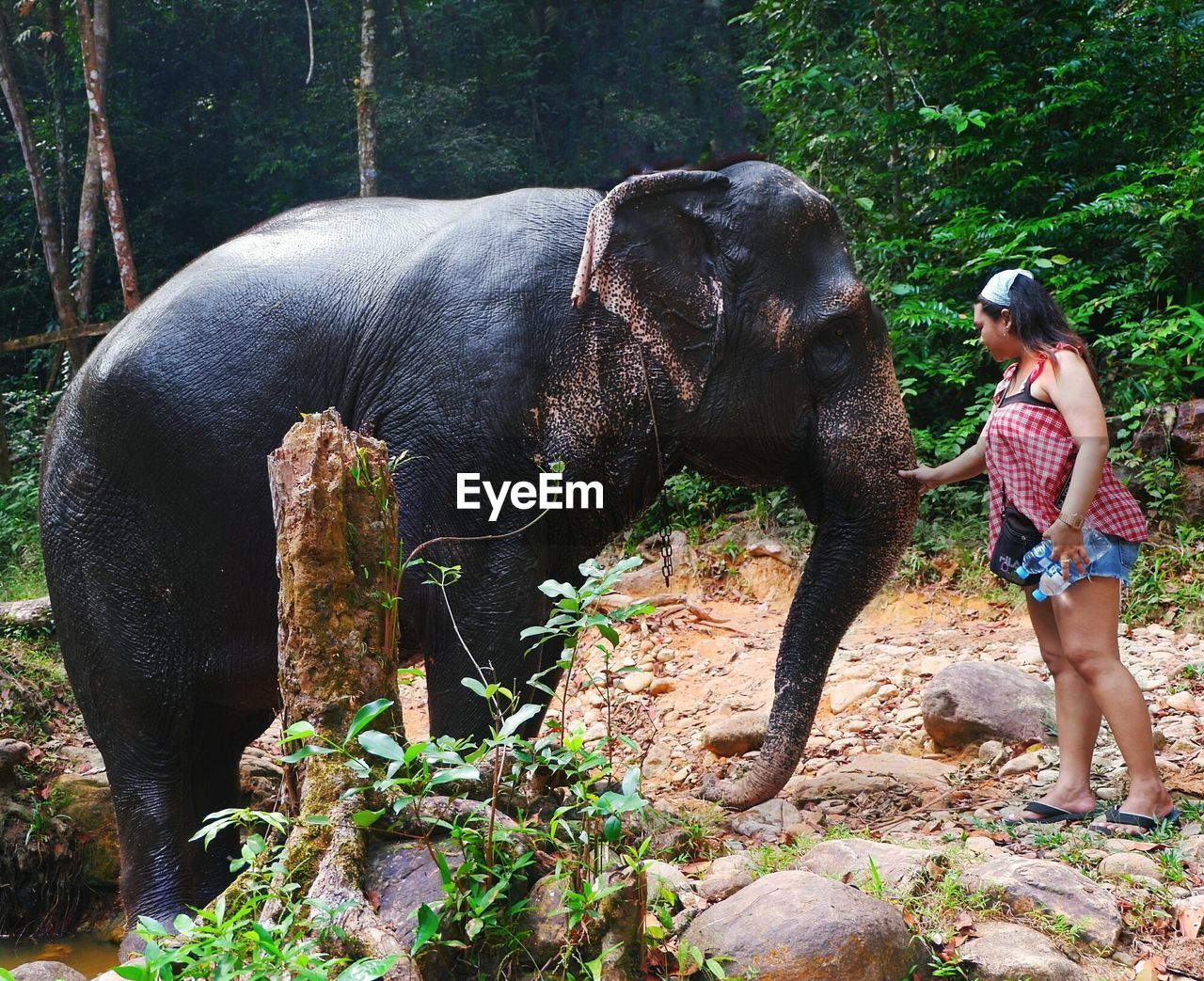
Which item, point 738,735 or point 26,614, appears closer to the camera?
point 738,735

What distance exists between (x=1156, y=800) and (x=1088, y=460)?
1.07 meters

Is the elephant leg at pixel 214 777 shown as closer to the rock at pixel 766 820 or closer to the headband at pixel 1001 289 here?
the rock at pixel 766 820

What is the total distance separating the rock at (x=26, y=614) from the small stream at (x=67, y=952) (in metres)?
2.93

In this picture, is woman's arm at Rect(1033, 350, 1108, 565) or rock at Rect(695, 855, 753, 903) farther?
woman's arm at Rect(1033, 350, 1108, 565)

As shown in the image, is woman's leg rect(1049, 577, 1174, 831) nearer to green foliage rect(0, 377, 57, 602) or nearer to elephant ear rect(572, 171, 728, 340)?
elephant ear rect(572, 171, 728, 340)

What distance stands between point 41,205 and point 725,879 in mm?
14607

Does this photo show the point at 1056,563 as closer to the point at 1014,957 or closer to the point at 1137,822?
the point at 1137,822

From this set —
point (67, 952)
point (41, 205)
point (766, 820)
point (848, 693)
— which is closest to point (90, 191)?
point (41, 205)

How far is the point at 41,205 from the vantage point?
15.1 meters

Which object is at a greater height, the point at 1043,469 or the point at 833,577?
the point at 1043,469

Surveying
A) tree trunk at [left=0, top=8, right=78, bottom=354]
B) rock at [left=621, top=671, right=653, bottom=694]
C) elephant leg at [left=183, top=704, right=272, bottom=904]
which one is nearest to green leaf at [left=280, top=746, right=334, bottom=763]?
elephant leg at [left=183, top=704, right=272, bottom=904]

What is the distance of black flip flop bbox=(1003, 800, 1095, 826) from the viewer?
390 centimetres

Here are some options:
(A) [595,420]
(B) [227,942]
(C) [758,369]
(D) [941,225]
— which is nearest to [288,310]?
(A) [595,420]

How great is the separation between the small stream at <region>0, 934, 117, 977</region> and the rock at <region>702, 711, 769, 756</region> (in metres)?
2.82
